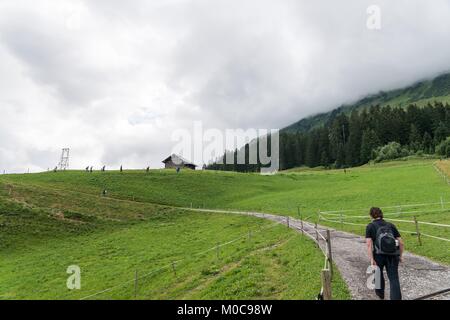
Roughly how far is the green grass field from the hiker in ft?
8.81

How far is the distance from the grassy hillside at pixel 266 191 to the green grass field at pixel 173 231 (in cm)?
22

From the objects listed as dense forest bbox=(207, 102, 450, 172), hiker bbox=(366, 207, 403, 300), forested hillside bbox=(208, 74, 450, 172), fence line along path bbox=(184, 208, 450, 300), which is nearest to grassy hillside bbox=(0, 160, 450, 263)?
fence line along path bbox=(184, 208, 450, 300)

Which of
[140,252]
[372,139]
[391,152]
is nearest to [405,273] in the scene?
[140,252]

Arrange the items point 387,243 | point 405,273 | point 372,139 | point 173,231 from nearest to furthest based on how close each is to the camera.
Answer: point 387,243, point 405,273, point 173,231, point 372,139

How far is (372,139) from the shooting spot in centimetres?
13550

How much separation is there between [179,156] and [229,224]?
77.4m

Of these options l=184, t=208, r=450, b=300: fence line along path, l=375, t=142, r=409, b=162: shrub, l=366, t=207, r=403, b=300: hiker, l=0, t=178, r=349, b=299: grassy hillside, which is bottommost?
l=0, t=178, r=349, b=299: grassy hillside

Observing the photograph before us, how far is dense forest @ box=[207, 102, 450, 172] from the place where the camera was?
416 ft

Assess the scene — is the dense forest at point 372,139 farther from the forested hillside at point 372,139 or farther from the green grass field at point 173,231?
the green grass field at point 173,231

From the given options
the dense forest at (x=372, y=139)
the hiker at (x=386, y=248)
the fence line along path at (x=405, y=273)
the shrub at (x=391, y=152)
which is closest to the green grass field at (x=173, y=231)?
the fence line along path at (x=405, y=273)

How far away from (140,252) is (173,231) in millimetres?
9618

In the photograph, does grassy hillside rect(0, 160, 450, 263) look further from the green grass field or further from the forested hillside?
the forested hillside

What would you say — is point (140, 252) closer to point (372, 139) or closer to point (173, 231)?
point (173, 231)

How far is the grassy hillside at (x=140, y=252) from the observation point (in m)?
17.8
